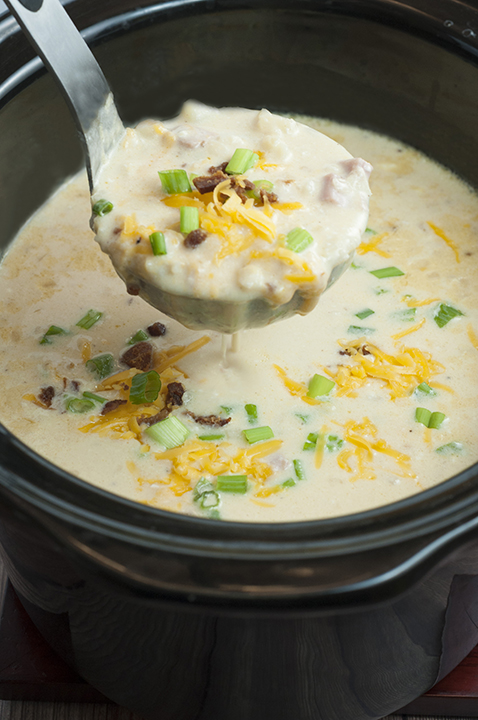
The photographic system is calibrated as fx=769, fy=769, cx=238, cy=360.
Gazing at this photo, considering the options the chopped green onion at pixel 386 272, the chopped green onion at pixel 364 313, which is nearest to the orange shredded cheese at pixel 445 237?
the chopped green onion at pixel 386 272

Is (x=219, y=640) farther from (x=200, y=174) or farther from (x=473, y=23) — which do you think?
(x=473, y=23)

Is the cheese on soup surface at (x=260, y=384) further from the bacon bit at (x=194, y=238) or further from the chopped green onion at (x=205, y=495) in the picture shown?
the bacon bit at (x=194, y=238)

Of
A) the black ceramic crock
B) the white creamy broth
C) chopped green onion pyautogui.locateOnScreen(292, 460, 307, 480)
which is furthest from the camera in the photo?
chopped green onion pyautogui.locateOnScreen(292, 460, 307, 480)

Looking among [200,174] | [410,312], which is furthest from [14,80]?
[410,312]

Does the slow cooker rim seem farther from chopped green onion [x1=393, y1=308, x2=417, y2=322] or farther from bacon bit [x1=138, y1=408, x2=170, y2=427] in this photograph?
chopped green onion [x1=393, y1=308, x2=417, y2=322]

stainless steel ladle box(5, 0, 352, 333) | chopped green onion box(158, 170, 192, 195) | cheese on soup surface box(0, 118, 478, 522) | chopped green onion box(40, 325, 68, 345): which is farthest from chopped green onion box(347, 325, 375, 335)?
chopped green onion box(40, 325, 68, 345)

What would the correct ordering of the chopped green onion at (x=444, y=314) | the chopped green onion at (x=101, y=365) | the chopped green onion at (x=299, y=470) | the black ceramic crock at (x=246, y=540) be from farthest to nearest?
the chopped green onion at (x=444, y=314) → the chopped green onion at (x=101, y=365) → the chopped green onion at (x=299, y=470) → the black ceramic crock at (x=246, y=540)
